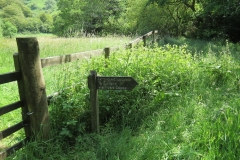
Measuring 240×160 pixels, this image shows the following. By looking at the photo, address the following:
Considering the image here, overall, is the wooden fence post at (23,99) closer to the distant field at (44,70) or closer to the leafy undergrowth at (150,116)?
the leafy undergrowth at (150,116)

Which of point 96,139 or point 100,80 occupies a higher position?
point 100,80

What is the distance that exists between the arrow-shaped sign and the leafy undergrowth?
1.76ft

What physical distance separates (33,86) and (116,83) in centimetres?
107

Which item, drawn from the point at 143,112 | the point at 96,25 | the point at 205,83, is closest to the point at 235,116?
the point at 143,112

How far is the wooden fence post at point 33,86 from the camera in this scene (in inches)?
102

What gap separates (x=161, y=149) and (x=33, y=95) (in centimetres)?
176

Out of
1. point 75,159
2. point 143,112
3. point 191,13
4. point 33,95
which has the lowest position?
point 75,159

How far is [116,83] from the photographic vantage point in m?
2.83

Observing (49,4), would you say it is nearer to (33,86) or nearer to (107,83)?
(33,86)

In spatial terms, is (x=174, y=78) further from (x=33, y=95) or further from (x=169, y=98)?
(x=33, y=95)

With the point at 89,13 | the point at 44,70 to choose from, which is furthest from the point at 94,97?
the point at 89,13

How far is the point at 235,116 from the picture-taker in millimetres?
2730

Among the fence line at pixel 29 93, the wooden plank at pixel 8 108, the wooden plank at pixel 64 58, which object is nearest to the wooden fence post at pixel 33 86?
the fence line at pixel 29 93

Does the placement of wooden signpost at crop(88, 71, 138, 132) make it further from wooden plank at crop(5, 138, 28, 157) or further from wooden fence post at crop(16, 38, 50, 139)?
wooden plank at crop(5, 138, 28, 157)
